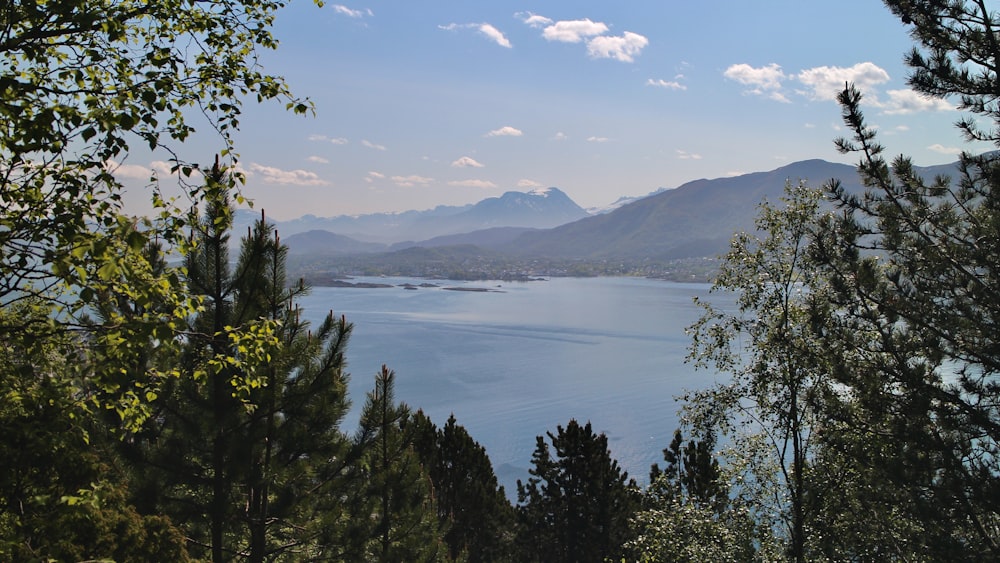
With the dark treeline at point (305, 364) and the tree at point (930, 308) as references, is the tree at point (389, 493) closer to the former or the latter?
the dark treeline at point (305, 364)

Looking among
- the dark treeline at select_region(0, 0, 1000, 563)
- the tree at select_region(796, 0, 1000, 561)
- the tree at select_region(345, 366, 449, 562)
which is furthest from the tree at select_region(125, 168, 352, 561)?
the tree at select_region(796, 0, 1000, 561)

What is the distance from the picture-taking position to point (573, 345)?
72438 mm

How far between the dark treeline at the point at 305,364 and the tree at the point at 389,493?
0.26 feet

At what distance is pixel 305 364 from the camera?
7738 millimetres

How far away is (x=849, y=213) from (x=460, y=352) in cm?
6060

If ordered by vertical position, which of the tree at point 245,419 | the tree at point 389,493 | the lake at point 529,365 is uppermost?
the tree at point 245,419

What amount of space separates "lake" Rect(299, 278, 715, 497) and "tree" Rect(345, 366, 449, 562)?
7.75 metres

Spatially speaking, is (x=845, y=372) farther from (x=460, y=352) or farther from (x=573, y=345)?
(x=573, y=345)

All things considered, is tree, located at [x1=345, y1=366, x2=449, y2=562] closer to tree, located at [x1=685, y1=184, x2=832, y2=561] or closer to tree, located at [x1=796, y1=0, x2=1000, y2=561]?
tree, located at [x1=685, y1=184, x2=832, y2=561]

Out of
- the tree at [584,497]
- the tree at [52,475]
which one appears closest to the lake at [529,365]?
the tree at [584,497]

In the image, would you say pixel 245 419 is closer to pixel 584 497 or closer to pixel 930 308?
pixel 930 308

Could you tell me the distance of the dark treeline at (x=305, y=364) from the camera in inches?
133

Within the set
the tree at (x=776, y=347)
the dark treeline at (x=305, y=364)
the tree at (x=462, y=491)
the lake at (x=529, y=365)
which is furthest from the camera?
the lake at (x=529, y=365)

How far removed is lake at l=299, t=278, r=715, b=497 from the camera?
41875 mm
